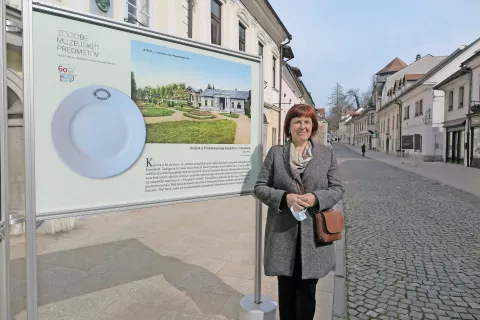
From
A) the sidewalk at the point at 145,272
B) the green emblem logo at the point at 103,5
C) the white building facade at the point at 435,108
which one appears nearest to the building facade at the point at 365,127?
the white building facade at the point at 435,108

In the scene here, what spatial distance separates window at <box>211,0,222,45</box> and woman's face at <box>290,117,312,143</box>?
10814 mm

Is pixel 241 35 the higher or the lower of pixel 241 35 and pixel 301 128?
the higher

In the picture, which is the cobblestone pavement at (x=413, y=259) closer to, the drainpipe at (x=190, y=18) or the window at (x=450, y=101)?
the drainpipe at (x=190, y=18)

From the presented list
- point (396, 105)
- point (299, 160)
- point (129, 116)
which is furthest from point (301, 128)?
point (396, 105)

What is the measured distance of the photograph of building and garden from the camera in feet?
6.61

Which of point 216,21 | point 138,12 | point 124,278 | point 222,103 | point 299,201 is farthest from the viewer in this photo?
point 216,21

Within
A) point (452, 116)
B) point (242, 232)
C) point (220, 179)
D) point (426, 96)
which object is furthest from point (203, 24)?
point (426, 96)

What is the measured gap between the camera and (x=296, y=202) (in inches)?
82.1

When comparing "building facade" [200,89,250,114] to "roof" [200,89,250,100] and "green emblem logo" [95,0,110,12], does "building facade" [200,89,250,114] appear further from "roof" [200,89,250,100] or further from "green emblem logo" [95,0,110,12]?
"green emblem logo" [95,0,110,12]

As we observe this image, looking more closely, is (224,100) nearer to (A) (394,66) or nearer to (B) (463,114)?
(B) (463,114)

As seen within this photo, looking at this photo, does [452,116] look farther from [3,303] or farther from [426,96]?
[3,303]

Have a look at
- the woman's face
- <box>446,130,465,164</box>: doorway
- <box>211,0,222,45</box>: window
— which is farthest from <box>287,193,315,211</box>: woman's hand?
<box>446,130,465,164</box>: doorway

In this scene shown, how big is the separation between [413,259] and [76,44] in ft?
15.4

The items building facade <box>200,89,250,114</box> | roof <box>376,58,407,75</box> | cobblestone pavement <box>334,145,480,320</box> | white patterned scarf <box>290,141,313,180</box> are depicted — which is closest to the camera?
white patterned scarf <box>290,141,313,180</box>
